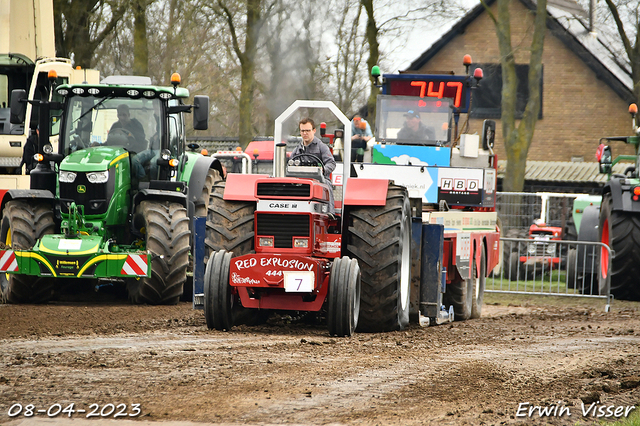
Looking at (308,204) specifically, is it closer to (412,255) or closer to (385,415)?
(412,255)

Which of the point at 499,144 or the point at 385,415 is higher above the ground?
the point at 499,144

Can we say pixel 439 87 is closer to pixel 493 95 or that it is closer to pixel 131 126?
pixel 131 126

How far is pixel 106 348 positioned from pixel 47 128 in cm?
557

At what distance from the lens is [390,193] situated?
8867mm

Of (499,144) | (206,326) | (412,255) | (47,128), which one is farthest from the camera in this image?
(499,144)

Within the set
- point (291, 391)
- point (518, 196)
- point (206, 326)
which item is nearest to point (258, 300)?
point (206, 326)

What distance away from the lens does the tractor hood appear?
434 inches

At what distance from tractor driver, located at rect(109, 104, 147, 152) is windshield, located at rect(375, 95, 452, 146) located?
13.0 ft

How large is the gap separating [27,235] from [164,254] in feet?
5.53

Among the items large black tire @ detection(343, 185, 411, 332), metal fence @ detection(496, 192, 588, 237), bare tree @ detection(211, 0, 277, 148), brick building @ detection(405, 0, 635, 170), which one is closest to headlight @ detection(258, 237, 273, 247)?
large black tire @ detection(343, 185, 411, 332)

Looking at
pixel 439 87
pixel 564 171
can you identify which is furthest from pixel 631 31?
pixel 439 87

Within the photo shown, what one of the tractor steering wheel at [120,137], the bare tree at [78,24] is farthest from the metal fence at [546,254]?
the bare tree at [78,24]

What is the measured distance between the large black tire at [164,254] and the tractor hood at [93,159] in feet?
2.31

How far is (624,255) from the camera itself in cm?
1405
